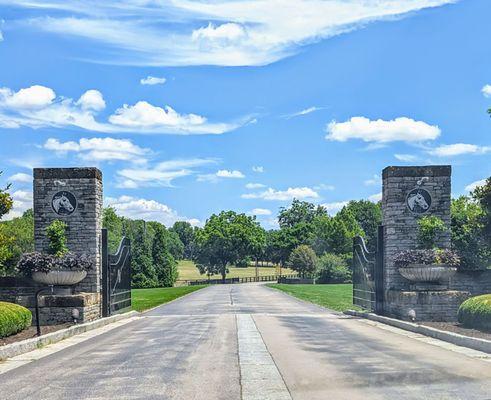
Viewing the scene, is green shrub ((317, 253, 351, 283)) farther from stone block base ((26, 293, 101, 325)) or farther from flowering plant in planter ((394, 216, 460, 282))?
stone block base ((26, 293, 101, 325))

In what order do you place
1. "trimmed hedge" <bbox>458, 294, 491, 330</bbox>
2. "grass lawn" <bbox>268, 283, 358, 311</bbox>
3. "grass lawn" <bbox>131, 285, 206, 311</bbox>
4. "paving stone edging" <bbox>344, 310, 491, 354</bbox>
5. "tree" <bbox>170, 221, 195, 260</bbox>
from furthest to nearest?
"tree" <bbox>170, 221, 195, 260</bbox>
"grass lawn" <bbox>131, 285, 206, 311</bbox>
"grass lawn" <bbox>268, 283, 358, 311</bbox>
"trimmed hedge" <bbox>458, 294, 491, 330</bbox>
"paving stone edging" <bbox>344, 310, 491, 354</bbox>

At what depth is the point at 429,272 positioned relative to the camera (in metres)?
17.3

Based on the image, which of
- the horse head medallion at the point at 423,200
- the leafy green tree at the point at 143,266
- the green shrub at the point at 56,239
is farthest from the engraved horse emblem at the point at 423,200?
the leafy green tree at the point at 143,266

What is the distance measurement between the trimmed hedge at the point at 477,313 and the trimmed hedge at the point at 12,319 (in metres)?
10.6

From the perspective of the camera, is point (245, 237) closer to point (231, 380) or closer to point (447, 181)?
point (447, 181)

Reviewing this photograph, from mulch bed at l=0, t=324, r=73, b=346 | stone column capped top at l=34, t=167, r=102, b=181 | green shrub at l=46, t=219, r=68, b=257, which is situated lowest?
mulch bed at l=0, t=324, r=73, b=346

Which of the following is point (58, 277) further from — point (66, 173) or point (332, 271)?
point (332, 271)

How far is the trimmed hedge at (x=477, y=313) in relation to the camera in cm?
1374

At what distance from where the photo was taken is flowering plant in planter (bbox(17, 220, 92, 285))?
1720 cm

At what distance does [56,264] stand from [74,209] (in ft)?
7.41

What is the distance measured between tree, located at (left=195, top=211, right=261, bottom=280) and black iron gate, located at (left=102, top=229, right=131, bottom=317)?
82.4 metres

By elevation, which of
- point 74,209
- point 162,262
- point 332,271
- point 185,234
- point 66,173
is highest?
point 185,234

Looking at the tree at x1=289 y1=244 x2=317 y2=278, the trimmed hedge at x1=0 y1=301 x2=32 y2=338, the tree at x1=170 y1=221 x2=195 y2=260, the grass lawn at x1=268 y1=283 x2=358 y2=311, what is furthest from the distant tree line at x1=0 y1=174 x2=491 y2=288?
the tree at x1=170 y1=221 x2=195 y2=260

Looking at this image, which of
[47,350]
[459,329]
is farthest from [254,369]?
[459,329]
